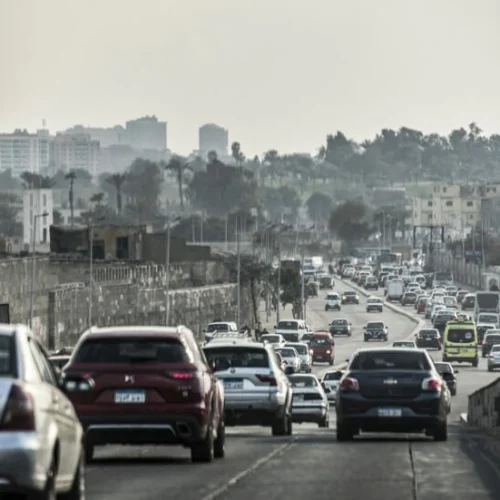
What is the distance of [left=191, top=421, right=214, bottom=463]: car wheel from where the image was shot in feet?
75.2

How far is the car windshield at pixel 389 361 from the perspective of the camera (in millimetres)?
29578

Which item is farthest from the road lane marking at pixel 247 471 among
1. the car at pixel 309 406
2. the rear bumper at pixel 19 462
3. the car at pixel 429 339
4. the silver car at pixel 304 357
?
the car at pixel 429 339

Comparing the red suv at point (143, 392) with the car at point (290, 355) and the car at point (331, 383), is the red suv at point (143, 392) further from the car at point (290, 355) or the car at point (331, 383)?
the car at point (290, 355)

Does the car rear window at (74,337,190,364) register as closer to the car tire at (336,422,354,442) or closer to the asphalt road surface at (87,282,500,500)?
the asphalt road surface at (87,282,500,500)

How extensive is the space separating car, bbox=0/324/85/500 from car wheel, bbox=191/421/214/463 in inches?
301

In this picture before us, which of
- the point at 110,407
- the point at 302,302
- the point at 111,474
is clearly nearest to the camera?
the point at 111,474

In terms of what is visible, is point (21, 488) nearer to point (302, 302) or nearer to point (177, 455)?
point (177, 455)

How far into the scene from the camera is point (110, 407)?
2258cm

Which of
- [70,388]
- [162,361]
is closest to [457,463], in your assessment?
[162,361]

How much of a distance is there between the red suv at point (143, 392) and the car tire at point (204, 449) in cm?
3

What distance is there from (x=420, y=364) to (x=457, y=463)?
21.0 ft

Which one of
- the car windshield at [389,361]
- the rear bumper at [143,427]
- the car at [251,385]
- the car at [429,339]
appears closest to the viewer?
the rear bumper at [143,427]

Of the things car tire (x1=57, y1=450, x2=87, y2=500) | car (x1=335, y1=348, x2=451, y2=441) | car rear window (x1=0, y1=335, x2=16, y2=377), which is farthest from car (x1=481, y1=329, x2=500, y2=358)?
car rear window (x1=0, y1=335, x2=16, y2=377)

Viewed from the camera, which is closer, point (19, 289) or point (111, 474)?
point (111, 474)
